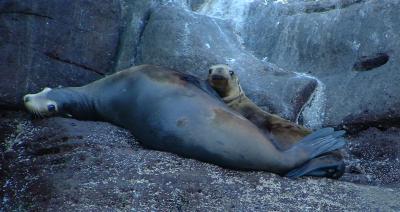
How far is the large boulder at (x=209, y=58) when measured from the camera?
6082mm

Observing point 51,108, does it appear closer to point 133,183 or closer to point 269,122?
point 133,183

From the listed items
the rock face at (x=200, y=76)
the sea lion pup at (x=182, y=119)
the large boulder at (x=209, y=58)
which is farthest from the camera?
the large boulder at (x=209, y=58)

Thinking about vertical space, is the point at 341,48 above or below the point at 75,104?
above

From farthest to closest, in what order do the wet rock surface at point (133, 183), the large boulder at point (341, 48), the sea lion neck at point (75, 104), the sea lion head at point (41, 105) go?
the large boulder at point (341, 48)
the sea lion neck at point (75, 104)
the sea lion head at point (41, 105)
the wet rock surface at point (133, 183)

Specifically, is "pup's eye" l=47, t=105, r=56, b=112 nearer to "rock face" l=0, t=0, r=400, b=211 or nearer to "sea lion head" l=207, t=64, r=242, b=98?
"rock face" l=0, t=0, r=400, b=211

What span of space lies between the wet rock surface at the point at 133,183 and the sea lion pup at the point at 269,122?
6.5 inches

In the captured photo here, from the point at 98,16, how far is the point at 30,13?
23.1 inches

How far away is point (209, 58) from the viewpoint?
6.16 meters

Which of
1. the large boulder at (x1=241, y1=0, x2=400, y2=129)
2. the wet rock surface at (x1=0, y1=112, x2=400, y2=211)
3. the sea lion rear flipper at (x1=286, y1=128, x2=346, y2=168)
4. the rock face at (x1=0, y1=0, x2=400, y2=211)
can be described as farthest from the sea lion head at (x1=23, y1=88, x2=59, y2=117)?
the large boulder at (x1=241, y1=0, x2=400, y2=129)

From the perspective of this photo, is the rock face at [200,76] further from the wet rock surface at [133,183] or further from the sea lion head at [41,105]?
the sea lion head at [41,105]

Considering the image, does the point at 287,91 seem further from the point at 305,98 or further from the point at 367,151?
the point at 367,151

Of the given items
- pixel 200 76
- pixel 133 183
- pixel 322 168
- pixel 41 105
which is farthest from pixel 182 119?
pixel 200 76

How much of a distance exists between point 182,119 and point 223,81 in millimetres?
1087

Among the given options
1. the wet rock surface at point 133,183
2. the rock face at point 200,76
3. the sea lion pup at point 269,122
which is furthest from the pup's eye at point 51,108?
the sea lion pup at point 269,122
